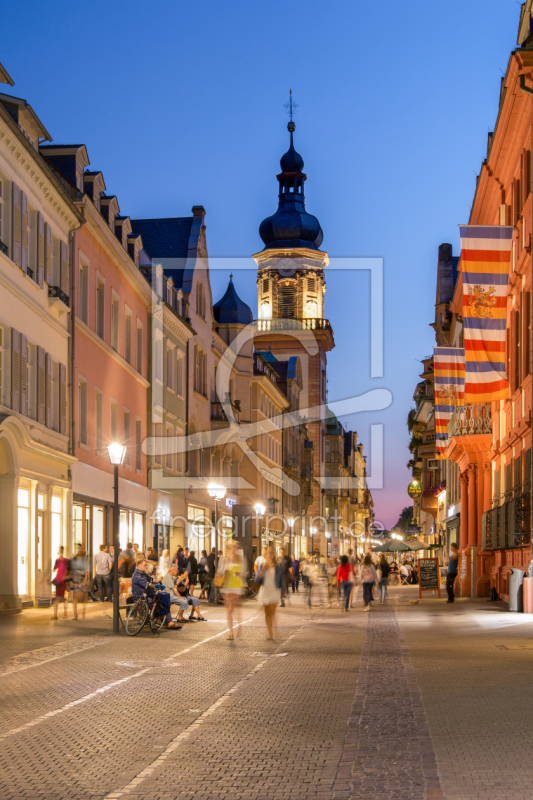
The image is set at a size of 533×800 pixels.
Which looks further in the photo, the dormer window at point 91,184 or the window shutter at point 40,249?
the dormer window at point 91,184

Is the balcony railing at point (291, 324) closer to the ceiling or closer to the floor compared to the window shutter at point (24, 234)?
closer to the ceiling

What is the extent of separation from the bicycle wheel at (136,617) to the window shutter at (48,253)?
441 inches

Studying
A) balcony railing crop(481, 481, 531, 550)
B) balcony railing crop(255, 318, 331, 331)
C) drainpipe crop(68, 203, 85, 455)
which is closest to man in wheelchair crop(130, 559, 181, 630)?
drainpipe crop(68, 203, 85, 455)

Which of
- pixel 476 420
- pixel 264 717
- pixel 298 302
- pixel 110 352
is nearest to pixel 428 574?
pixel 476 420

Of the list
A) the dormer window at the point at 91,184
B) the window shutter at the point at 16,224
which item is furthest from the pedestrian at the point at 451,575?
Answer: the window shutter at the point at 16,224

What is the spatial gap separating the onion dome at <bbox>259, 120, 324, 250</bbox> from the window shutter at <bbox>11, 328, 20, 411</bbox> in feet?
263

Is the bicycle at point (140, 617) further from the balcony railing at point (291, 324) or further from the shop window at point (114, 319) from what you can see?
the balcony railing at point (291, 324)

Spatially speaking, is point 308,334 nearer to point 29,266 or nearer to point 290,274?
point 290,274

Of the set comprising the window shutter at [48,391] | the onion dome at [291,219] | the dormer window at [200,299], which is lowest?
the window shutter at [48,391]

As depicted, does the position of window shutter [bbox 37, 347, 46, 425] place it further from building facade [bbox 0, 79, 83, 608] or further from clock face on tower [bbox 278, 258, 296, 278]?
clock face on tower [bbox 278, 258, 296, 278]

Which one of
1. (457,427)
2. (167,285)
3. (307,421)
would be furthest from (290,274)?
(457,427)

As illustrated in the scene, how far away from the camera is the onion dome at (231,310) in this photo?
2226 inches

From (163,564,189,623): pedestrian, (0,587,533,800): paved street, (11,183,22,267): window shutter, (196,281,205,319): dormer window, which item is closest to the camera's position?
(0,587,533,800): paved street

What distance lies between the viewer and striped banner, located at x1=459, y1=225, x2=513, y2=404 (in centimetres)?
2723
